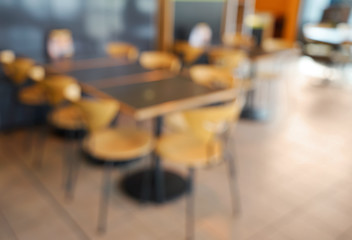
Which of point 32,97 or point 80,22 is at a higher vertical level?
point 80,22

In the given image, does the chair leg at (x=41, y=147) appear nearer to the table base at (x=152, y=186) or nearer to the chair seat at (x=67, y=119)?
the chair seat at (x=67, y=119)

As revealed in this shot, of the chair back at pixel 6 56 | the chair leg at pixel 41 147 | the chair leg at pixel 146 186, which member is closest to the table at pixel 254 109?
the chair leg at pixel 146 186

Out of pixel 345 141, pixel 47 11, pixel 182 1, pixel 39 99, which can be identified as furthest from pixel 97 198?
pixel 182 1

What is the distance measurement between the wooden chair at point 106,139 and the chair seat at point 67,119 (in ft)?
0.74

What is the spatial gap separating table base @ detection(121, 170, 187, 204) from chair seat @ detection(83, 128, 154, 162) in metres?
0.36

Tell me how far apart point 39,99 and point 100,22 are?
1484mm

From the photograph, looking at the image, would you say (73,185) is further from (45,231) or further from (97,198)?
(45,231)

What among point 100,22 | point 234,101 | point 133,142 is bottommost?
point 133,142

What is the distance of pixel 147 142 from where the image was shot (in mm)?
2262

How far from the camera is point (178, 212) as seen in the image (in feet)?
7.68

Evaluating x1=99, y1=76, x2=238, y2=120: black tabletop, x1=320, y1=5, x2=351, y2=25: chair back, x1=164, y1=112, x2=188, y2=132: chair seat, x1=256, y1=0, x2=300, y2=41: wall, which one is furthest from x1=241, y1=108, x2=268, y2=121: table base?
x1=256, y1=0, x2=300, y2=41: wall

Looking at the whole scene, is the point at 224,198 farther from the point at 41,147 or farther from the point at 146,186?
the point at 41,147

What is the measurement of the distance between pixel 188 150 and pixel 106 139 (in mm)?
597

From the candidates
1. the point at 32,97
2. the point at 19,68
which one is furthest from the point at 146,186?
the point at 19,68
